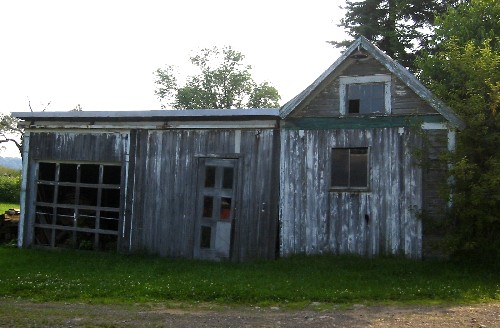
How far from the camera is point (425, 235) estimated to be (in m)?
12.4

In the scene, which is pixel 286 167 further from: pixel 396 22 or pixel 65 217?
pixel 396 22

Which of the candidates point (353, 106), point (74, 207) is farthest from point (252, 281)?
point (74, 207)

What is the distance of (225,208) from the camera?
13734mm

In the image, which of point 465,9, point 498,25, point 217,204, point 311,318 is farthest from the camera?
point 465,9

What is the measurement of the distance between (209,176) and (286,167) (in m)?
2.14

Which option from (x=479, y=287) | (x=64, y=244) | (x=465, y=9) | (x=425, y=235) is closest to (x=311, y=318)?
(x=479, y=287)

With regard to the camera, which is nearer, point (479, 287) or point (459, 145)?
point (479, 287)

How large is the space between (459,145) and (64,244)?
11575 millimetres

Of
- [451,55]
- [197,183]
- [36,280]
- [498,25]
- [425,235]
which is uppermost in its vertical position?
[498,25]

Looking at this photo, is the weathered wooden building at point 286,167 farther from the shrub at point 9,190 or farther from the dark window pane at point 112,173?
the shrub at point 9,190

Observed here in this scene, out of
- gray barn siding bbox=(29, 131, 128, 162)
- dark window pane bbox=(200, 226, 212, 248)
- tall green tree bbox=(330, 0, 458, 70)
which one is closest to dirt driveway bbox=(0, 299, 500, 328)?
dark window pane bbox=(200, 226, 212, 248)

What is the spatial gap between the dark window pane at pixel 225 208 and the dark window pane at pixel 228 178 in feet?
1.14

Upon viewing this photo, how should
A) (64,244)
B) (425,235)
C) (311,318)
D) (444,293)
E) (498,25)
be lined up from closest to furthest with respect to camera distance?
(311,318), (444,293), (425,235), (64,244), (498,25)

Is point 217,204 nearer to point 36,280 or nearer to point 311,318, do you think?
point 36,280
